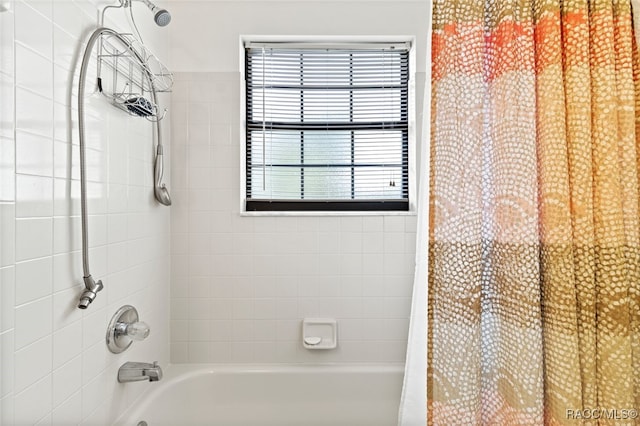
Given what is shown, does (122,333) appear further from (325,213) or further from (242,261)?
(325,213)

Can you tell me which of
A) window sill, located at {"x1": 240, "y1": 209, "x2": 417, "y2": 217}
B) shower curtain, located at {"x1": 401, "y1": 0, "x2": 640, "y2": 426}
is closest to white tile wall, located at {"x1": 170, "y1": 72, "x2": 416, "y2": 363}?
window sill, located at {"x1": 240, "y1": 209, "x2": 417, "y2": 217}

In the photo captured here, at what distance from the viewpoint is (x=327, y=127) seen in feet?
6.30

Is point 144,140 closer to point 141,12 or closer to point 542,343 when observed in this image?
point 141,12

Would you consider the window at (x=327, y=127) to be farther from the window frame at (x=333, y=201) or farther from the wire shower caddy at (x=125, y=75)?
the wire shower caddy at (x=125, y=75)

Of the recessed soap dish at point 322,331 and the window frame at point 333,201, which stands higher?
the window frame at point 333,201

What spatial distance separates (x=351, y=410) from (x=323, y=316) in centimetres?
40

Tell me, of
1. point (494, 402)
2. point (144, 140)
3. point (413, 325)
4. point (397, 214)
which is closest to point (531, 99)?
point (413, 325)

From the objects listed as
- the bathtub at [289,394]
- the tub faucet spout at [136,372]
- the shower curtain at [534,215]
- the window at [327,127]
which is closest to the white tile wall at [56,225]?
the tub faucet spout at [136,372]

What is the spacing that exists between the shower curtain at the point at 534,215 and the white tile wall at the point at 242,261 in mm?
900

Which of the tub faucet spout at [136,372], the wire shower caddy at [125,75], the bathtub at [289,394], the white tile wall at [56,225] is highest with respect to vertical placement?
the wire shower caddy at [125,75]

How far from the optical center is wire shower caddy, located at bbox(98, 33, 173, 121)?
1231mm

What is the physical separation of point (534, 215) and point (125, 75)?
1.26 m

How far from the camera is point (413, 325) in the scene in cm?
91

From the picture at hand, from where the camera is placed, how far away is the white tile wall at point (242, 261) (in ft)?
5.86
